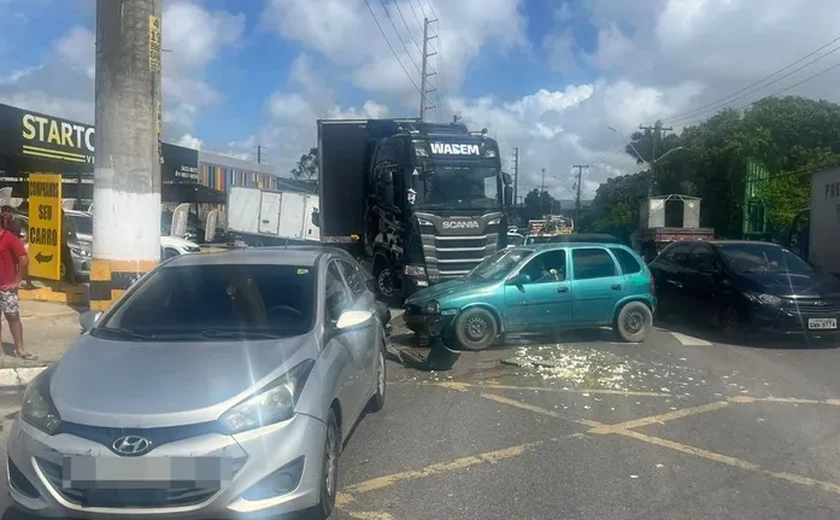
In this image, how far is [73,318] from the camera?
12.3m

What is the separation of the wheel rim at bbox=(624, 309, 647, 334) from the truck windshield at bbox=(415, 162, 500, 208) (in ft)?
16.0

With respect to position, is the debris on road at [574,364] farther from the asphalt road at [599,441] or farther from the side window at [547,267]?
the side window at [547,267]

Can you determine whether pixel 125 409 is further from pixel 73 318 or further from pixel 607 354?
pixel 73 318

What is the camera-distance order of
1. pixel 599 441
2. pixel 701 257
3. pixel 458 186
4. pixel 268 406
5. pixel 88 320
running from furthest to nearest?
1. pixel 458 186
2. pixel 701 257
3. pixel 599 441
4. pixel 88 320
5. pixel 268 406

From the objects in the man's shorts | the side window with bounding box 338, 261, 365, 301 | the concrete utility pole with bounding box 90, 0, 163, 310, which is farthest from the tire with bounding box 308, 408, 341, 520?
the concrete utility pole with bounding box 90, 0, 163, 310

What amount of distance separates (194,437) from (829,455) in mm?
4856

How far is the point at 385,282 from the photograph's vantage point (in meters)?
16.3

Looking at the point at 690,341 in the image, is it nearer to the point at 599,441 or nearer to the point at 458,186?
the point at 458,186

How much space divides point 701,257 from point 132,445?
11.7 metres

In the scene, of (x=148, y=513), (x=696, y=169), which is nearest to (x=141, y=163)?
(x=148, y=513)

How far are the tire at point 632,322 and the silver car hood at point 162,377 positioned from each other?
7.27m

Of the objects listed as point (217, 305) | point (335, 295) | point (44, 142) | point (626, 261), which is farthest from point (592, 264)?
point (44, 142)

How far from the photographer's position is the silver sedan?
3988 millimetres

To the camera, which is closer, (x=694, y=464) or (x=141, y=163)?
(x=694, y=464)
